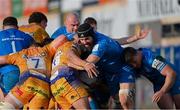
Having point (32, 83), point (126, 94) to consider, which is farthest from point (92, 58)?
point (126, 94)

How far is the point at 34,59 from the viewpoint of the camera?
10.4m

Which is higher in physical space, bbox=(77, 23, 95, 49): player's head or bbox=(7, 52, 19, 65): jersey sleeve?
bbox=(77, 23, 95, 49): player's head

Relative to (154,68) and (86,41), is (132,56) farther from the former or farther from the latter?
(86,41)

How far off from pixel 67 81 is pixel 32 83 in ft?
1.72

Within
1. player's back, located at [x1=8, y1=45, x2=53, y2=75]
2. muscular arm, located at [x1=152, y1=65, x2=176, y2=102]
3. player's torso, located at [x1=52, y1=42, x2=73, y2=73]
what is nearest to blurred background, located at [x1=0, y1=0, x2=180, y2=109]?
muscular arm, located at [x1=152, y1=65, x2=176, y2=102]

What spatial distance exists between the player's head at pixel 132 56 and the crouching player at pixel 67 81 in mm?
1297

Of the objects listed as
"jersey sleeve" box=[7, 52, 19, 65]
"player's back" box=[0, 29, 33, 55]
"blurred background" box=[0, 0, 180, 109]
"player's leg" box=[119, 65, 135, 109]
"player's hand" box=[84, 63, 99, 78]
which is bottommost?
"blurred background" box=[0, 0, 180, 109]

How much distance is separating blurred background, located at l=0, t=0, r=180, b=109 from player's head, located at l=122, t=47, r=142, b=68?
11.0m

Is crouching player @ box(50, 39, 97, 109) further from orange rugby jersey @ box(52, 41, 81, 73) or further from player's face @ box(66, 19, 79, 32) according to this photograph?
player's face @ box(66, 19, 79, 32)

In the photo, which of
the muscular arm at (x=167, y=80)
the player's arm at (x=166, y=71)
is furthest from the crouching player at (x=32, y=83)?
the player's arm at (x=166, y=71)

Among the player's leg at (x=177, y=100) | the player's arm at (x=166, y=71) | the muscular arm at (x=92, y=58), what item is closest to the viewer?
the muscular arm at (x=92, y=58)

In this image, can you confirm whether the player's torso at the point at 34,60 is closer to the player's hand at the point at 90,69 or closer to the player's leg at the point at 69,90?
the player's leg at the point at 69,90

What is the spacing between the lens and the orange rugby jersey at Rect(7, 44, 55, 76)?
10.4m

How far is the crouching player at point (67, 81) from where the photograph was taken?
1009 centimetres
